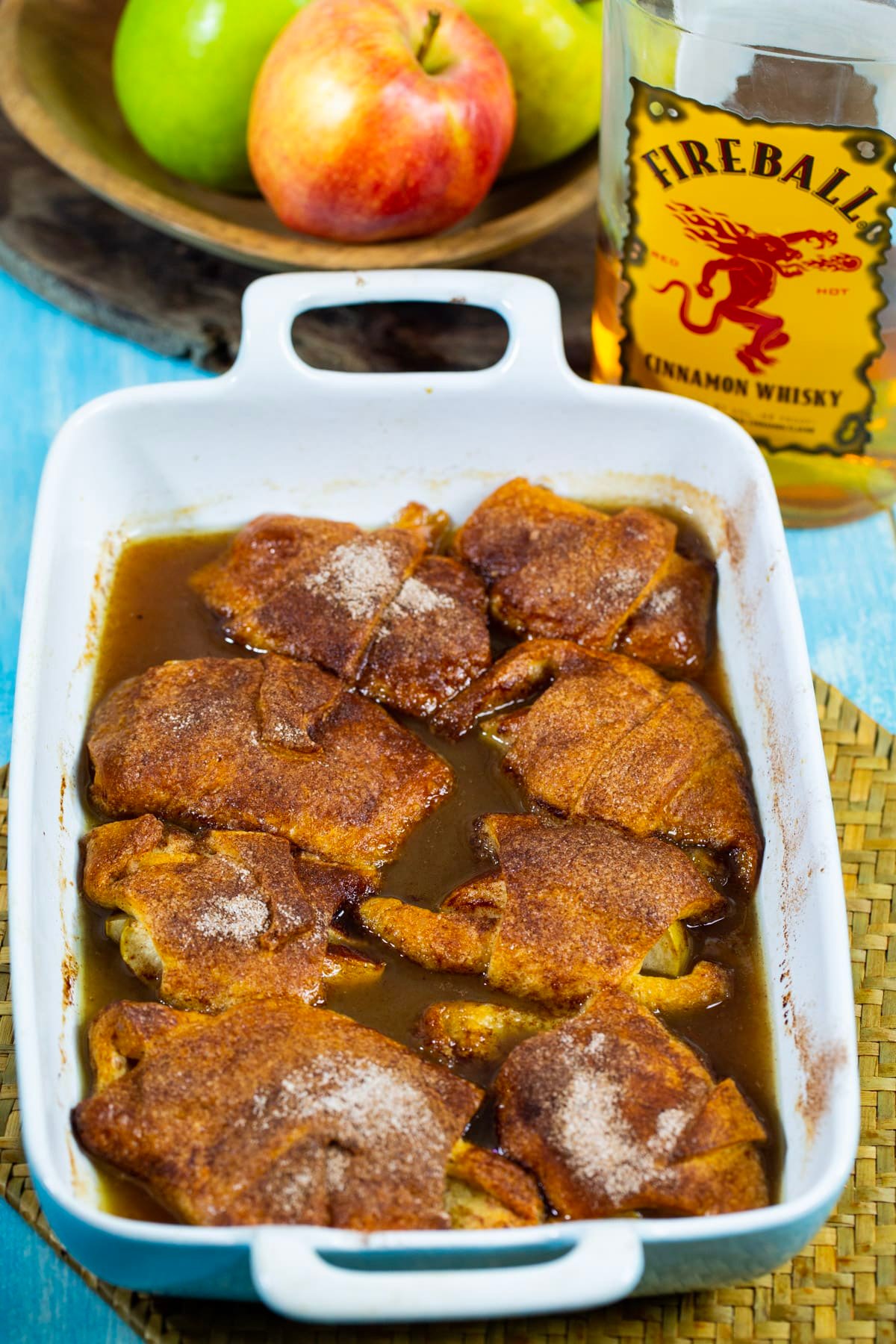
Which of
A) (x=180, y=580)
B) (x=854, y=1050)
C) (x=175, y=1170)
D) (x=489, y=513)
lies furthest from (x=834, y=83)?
(x=175, y=1170)

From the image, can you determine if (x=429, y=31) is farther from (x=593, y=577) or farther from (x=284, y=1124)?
(x=284, y=1124)

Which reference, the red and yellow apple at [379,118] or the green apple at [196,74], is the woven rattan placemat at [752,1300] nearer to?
the red and yellow apple at [379,118]

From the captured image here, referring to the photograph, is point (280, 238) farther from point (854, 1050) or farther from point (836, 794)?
point (854, 1050)

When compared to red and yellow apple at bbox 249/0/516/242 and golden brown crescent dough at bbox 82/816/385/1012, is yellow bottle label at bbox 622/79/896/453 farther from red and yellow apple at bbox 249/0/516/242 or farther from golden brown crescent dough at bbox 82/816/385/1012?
golden brown crescent dough at bbox 82/816/385/1012

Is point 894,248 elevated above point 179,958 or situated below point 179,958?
above

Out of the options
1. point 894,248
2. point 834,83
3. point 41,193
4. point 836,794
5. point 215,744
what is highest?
point 834,83
